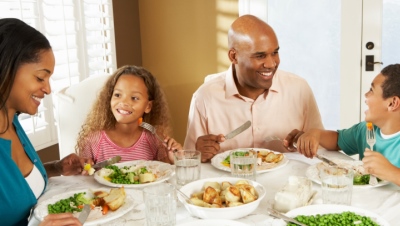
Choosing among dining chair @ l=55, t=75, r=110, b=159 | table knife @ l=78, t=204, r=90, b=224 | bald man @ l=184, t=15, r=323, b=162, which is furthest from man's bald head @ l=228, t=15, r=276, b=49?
table knife @ l=78, t=204, r=90, b=224

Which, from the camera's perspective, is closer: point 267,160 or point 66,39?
point 267,160

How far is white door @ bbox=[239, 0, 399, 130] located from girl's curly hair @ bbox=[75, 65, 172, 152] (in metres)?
1.61

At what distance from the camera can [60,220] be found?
4.22 feet

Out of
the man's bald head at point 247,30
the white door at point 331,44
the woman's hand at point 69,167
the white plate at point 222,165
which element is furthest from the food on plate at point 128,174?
the white door at point 331,44

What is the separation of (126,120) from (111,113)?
0.16 meters

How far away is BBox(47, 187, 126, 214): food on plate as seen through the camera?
1.43 m

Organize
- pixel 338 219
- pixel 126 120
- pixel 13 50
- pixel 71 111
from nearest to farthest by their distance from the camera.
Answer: pixel 338 219, pixel 13 50, pixel 126 120, pixel 71 111

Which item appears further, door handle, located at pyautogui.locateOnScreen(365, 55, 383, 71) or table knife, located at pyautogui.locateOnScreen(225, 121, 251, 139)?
door handle, located at pyautogui.locateOnScreen(365, 55, 383, 71)

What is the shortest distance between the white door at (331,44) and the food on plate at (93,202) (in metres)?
2.54

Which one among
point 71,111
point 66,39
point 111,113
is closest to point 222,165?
point 111,113

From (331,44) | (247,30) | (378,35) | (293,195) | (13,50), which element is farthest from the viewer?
(331,44)

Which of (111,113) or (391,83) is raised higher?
(391,83)

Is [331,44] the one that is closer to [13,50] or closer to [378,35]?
[378,35]

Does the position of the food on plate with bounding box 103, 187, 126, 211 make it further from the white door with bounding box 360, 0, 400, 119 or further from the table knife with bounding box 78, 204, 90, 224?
the white door with bounding box 360, 0, 400, 119
